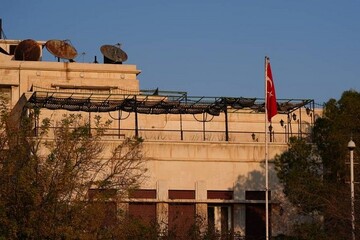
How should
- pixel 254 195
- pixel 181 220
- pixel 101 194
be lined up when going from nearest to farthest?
pixel 101 194 < pixel 181 220 < pixel 254 195

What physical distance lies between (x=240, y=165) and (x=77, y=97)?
464 inches

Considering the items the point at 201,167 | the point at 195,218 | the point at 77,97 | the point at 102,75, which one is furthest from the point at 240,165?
the point at 102,75

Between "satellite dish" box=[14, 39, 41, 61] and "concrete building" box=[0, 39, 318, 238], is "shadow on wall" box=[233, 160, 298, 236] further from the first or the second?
"satellite dish" box=[14, 39, 41, 61]

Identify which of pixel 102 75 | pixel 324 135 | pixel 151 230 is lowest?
pixel 151 230

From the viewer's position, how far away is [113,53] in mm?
74000

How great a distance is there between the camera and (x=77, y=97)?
63.5 m

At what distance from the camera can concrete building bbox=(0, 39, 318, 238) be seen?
2174 inches

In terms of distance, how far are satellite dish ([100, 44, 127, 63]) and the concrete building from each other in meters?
4.87

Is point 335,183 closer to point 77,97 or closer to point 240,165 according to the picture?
point 240,165

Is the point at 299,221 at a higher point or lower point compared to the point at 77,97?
lower

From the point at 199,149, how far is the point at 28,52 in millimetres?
22519

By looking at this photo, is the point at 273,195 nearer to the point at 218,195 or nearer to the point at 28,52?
the point at 218,195

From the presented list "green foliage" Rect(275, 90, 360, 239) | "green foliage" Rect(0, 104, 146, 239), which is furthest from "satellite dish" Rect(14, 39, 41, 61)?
"green foliage" Rect(0, 104, 146, 239)

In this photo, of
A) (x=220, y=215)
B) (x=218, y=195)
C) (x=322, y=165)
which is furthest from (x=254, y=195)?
(x=322, y=165)
